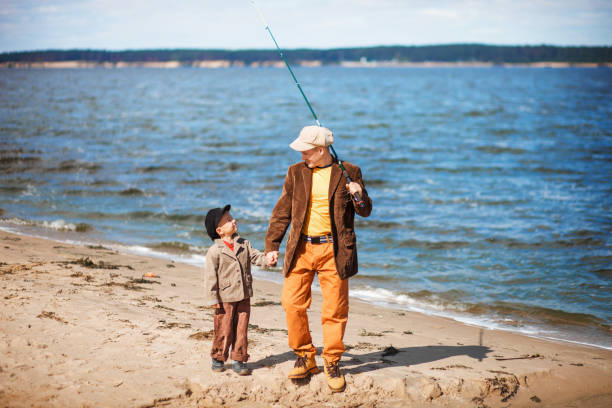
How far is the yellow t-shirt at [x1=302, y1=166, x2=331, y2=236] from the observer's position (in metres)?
4.61

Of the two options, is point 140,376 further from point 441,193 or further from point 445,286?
point 441,193

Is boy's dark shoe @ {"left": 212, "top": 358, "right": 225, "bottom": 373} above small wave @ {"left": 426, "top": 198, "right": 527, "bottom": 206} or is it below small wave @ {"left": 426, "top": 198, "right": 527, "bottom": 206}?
above

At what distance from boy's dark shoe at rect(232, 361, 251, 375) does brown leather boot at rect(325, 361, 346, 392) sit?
0.65m

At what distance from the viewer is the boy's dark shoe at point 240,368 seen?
4.76 m

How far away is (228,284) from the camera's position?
4.63m

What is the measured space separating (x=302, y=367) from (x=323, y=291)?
26.1 inches

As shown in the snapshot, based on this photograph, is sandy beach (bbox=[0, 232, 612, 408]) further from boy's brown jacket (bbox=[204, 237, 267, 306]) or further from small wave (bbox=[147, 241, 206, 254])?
Answer: small wave (bbox=[147, 241, 206, 254])

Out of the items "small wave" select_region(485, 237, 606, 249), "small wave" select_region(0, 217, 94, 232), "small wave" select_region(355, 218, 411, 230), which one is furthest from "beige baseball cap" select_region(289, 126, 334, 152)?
"small wave" select_region(0, 217, 94, 232)

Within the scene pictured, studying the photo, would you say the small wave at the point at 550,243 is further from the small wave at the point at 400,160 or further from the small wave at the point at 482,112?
the small wave at the point at 482,112

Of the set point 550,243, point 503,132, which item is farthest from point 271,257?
point 503,132

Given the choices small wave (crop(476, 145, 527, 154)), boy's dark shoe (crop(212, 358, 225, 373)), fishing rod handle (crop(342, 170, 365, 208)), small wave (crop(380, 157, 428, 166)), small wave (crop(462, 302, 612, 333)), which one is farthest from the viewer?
small wave (crop(476, 145, 527, 154))

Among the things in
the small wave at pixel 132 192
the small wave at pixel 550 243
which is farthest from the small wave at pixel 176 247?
the small wave at pixel 550 243

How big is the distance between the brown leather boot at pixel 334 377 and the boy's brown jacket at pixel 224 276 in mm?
885

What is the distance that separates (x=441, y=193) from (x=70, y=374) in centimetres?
1459
